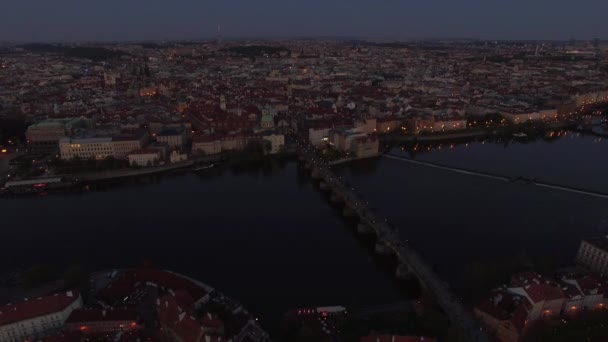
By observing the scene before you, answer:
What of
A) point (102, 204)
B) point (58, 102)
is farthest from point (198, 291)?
point (58, 102)

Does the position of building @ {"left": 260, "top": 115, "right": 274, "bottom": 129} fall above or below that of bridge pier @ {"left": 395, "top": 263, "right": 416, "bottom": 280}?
above

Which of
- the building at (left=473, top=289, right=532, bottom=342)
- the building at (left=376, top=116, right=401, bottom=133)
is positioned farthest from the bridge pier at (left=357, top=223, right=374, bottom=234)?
the building at (left=376, top=116, right=401, bottom=133)

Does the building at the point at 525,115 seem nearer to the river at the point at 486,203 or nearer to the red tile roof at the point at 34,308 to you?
the river at the point at 486,203

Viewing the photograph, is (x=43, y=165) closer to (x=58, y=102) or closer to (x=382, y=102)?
(x=58, y=102)

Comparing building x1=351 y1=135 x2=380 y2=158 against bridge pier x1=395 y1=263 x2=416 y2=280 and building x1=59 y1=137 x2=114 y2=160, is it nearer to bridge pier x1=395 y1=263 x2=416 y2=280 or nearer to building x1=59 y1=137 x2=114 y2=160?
bridge pier x1=395 y1=263 x2=416 y2=280

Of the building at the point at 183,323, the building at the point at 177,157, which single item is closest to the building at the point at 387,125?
the building at the point at 177,157

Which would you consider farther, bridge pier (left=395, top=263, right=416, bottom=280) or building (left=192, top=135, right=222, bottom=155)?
building (left=192, top=135, right=222, bottom=155)
